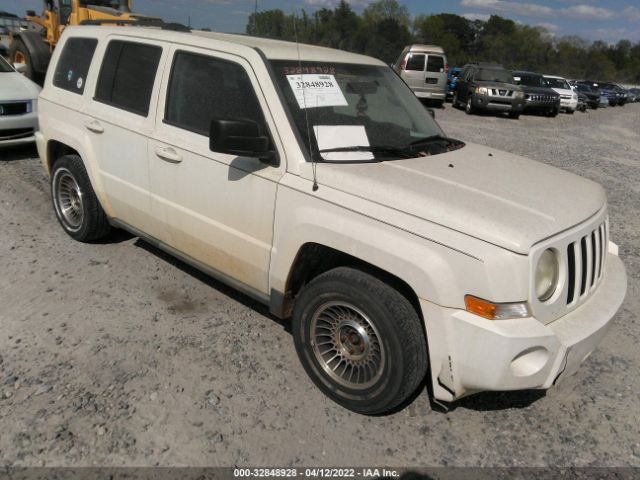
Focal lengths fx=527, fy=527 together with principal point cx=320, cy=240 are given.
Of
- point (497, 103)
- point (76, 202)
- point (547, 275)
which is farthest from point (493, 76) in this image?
point (547, 275)

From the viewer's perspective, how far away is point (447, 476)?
8.63ft

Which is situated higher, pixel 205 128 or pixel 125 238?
pixel 205 128

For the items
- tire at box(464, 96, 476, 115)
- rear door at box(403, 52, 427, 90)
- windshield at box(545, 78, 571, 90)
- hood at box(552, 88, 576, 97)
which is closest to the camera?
tire at box(464, 96, 476, 115)

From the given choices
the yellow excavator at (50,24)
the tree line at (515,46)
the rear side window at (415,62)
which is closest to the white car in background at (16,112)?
the yellow excavator at (50,24)

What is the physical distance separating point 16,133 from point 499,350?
7580 mm

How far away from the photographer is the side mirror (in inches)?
111

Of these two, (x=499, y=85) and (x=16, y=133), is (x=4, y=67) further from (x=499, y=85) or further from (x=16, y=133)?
(x=499, y=85)

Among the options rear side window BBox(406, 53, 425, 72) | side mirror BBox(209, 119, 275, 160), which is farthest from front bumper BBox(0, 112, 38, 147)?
rear side window BBox(406, 53, 425, 72)

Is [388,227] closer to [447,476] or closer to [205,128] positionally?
[447,476]

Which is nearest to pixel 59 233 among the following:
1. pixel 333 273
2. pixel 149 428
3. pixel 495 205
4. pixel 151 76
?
pixel 151 76

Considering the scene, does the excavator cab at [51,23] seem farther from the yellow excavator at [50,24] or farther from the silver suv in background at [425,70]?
the silver suv in background at [425,70]

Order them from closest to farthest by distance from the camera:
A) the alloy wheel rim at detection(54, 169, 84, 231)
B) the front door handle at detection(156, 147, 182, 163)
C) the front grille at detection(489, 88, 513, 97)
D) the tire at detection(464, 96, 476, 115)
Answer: the front door handle at detection(156, 147, 182, 163) < the alloy wheel rim at detection(54, 169, 84, 231) < the front grille at detection(489, 88, 513, 97) < the tire at detection(464, 96, 476, 115)

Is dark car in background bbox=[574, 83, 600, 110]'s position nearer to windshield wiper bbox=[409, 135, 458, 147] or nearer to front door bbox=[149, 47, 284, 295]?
windshield wiper bbox=[409, 135, 458, 147]

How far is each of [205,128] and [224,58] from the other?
460 mm
